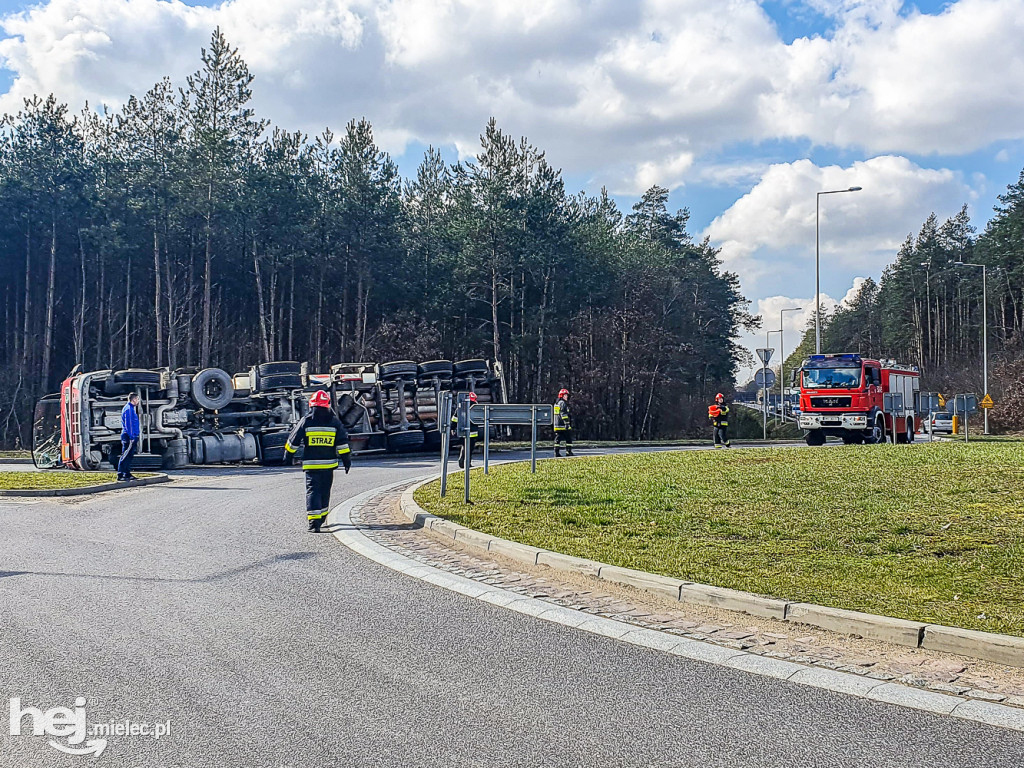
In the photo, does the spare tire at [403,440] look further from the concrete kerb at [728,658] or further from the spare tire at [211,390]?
the concrete kerb at [728,658]

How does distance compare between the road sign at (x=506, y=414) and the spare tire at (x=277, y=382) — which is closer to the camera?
the road sign at (x=506, y=414)

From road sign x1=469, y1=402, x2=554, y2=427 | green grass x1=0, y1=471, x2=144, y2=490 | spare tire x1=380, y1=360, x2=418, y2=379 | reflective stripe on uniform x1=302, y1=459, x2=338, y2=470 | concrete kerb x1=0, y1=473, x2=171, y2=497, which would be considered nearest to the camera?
reflective stripe on uniform x1=302, y1=459, x2=338, y2=470

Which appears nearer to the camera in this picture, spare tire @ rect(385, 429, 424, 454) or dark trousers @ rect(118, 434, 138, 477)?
dark trousers @ rect(118, 434, 138, 477)

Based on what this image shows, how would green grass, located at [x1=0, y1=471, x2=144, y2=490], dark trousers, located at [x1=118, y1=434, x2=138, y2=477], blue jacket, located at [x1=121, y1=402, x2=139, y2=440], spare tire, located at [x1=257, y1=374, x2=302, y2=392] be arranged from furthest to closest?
spare tire, located at [x1=257, y1=374, x2=302, y2=392] < blue jacket, located at [x1=121, y1=402, x2=139, y2=440] < dark trousers, located at [x1=118, y1=434, x2=138, y2=477] < green grass, located at [x1=0, y1=471, x2=144, y2=490]

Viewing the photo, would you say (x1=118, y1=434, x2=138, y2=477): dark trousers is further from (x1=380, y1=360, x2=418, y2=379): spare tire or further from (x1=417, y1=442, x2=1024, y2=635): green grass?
(x1=380, y1=360, x2=418, y2=379): spare tire

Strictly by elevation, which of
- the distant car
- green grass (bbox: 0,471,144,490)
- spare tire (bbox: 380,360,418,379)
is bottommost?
the distant car

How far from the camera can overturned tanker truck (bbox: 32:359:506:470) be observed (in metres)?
21.7

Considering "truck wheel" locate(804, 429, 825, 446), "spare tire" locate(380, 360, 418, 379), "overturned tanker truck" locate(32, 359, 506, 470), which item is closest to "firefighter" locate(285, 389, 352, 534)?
"overturned tanker truck" locate(32, 359, 506, 470)

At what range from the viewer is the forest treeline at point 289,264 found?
3941cm

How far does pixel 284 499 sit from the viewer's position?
14969 millimetres

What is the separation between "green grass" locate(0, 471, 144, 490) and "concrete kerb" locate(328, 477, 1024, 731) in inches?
413

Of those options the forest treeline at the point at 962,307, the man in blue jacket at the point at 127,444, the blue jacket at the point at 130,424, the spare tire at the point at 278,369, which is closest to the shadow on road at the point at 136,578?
the man in blue jacket at the point at 127,444

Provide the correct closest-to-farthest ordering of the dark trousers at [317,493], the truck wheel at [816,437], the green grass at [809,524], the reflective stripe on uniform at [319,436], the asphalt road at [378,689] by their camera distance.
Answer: the asphalt road at [378,689], the green grass at [809,524], the dark trousers at [317,493], the reflective stripe on uniform at [319,436], the truck wheel at [816,437]

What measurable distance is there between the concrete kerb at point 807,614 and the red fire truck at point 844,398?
21.0m
